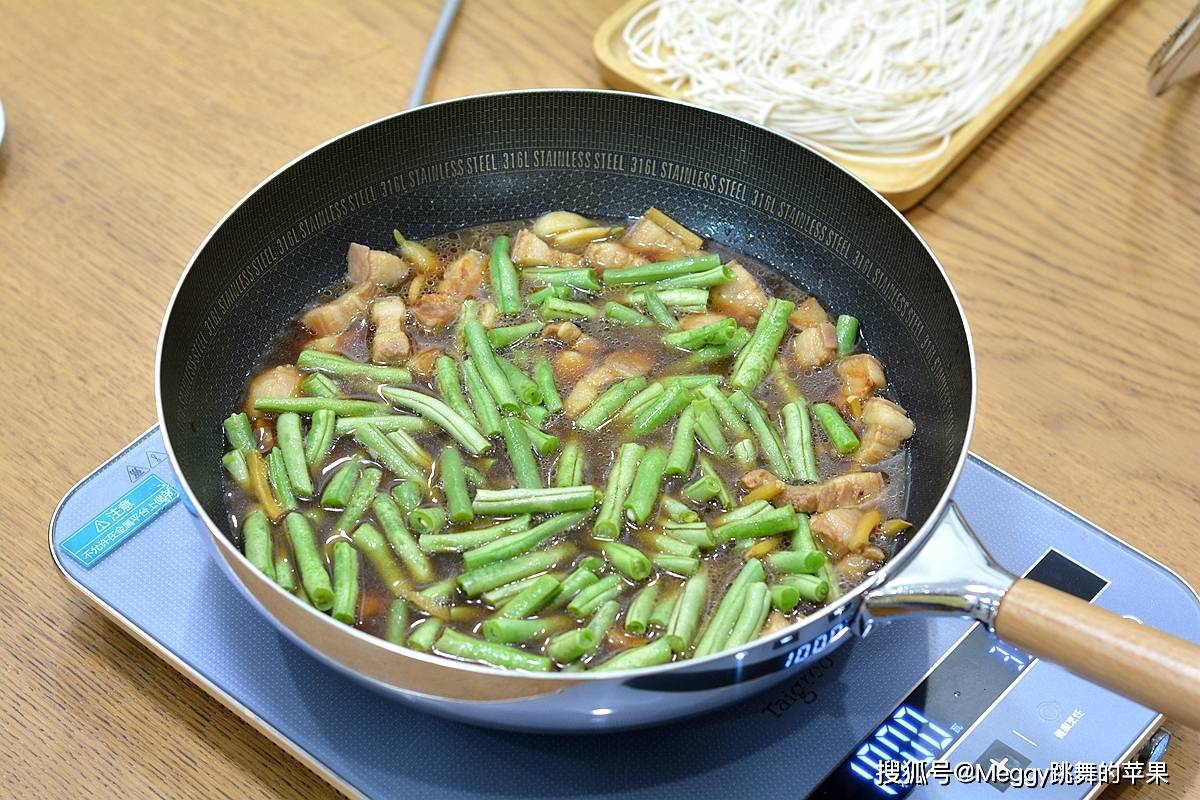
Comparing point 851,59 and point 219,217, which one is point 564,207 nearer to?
point 219,217

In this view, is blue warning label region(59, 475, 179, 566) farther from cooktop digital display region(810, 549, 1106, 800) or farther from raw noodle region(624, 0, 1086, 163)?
raw noodle region(624, 0, 1086, 163)

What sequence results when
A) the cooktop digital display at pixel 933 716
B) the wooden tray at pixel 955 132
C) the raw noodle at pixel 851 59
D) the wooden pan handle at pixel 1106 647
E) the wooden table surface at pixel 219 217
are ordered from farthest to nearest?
the raw noodle at pixel 851 59 < the wooden tray at pixel 955 132 < the wooden table surface at pixel 219 217 < the cooktop digital display at pixel 933 716 < the wooden pan handle at pixel 1106 647

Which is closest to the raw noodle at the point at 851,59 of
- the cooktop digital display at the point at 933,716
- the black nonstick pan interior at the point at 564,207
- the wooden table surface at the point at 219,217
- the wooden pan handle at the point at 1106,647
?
the wooden table surface at the point at 219,217

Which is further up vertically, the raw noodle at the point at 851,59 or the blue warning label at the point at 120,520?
the raw noodle at the point at 851,59

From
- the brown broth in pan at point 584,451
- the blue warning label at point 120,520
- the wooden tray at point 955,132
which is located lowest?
the blue warning label at point 120,520

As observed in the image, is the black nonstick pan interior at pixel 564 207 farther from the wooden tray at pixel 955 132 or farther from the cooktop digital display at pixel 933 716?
the wooden tray at pixel 955 132

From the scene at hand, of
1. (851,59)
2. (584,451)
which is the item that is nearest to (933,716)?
(584,451)

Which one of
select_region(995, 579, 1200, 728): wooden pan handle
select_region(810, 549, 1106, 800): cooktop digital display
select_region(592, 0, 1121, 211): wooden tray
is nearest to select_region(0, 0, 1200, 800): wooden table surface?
select_region(592, 0, 1121, 211): wooden tray
